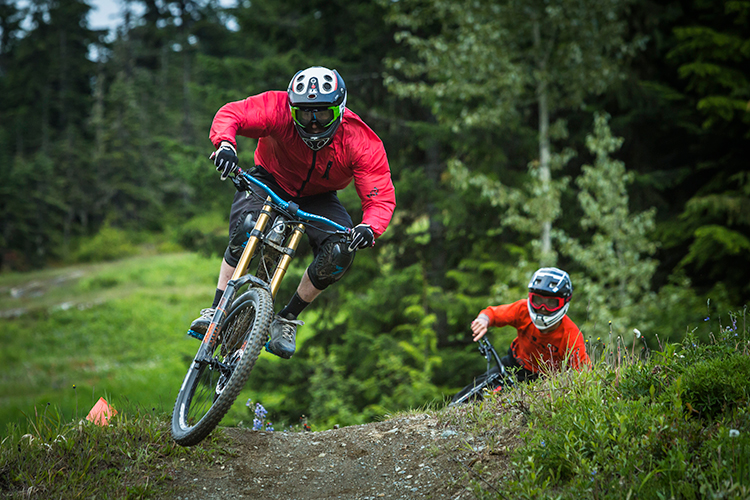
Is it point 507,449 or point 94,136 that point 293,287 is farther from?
point 94,136

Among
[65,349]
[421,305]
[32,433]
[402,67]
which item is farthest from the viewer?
[65,349]

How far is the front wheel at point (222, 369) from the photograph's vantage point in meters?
4.05

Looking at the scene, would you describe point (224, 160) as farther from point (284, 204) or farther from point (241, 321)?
A: point (241, 321)

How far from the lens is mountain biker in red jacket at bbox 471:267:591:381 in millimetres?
5805

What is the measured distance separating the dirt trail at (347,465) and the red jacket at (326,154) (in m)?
1.72

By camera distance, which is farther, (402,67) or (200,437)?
(402,67)

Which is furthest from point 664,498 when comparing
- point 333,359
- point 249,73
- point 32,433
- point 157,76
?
point 157,76

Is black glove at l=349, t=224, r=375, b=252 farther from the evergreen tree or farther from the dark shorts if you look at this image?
the evergreen tree

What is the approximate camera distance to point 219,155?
4.28 metres

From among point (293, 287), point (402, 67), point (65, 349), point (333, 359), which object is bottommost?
point (65, 349)

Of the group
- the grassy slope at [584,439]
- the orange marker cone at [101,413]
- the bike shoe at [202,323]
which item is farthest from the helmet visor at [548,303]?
the orange marker cone at [101,413]

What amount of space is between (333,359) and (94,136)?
45.2 metres

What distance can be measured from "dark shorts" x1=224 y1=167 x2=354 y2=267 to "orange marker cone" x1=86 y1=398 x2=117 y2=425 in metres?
1.57

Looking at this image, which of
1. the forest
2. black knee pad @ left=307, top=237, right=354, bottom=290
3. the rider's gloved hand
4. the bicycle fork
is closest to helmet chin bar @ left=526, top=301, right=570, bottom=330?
the rider's gloved hand
